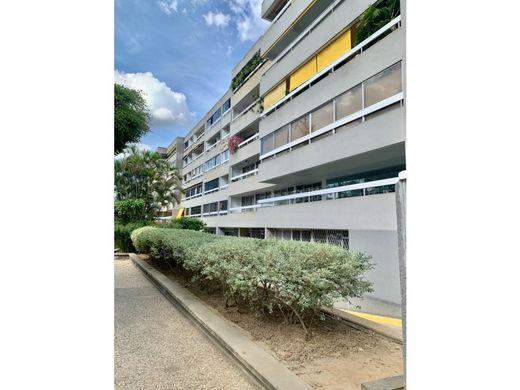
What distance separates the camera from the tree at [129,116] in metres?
10.0

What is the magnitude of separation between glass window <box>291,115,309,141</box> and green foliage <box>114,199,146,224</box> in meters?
13.7

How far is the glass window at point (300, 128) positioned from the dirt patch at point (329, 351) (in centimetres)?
1013

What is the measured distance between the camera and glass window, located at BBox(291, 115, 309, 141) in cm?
1402

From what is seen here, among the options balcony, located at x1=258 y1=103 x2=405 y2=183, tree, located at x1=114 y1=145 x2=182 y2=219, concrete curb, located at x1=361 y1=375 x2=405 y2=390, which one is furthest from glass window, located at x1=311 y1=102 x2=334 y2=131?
tree, located at x1=114 y1=145 x2=182 y2=219

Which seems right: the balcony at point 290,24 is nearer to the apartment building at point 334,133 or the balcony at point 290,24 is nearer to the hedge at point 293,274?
the apartment building at point 334,133

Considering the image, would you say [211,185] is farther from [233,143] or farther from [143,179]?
[233,143]

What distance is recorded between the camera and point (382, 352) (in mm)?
3889

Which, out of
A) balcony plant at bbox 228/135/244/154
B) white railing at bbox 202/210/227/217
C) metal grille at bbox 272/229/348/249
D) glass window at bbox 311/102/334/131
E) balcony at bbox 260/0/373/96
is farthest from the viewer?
white railing at bbox 202/210/227/217

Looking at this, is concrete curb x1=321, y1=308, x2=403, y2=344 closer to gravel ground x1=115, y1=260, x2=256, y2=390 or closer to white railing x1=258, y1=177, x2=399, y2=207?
gravel ground x1=115, y1=260, x2=256, y2=390

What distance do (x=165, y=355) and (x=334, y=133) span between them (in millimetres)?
9734
